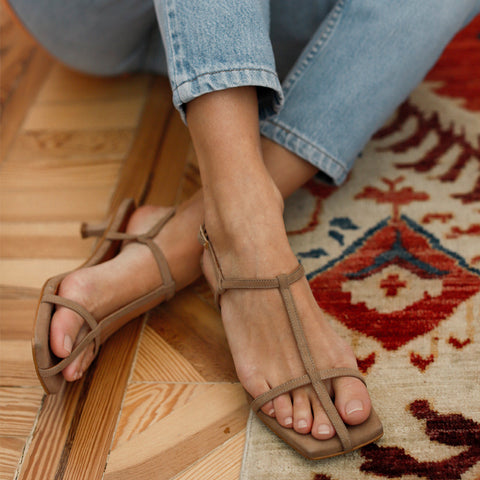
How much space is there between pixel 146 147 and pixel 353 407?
62 cm

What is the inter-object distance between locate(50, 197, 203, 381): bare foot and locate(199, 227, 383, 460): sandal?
10 centimetres

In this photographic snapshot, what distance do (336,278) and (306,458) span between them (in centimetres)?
25

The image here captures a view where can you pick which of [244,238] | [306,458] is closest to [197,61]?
[244,238]

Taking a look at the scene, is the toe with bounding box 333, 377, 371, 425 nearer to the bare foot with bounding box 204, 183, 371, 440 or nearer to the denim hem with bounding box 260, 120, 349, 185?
the bare foot with bounding box 204, 183, 371, 440

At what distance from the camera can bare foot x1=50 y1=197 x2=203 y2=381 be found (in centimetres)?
61

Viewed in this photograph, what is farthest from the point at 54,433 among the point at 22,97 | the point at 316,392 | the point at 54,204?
the point at 22,97

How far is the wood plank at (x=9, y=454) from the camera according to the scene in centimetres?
58

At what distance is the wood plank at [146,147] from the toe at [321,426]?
1.44ft

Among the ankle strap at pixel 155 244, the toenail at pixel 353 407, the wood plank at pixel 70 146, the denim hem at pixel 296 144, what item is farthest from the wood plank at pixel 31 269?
the toenail at pixel 353 407

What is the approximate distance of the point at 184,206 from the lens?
0.74 m

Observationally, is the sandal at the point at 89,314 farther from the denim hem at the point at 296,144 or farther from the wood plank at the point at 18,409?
the denim hem at the point at 296,144

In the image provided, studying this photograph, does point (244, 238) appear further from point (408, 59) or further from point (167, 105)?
point (167, 105)

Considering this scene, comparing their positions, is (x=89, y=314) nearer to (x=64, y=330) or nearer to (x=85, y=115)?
(x=64, y=330)

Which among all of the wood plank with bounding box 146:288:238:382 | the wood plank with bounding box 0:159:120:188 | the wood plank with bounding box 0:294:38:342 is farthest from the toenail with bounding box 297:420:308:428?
the wood plank with bounding box 0:159:120:188
